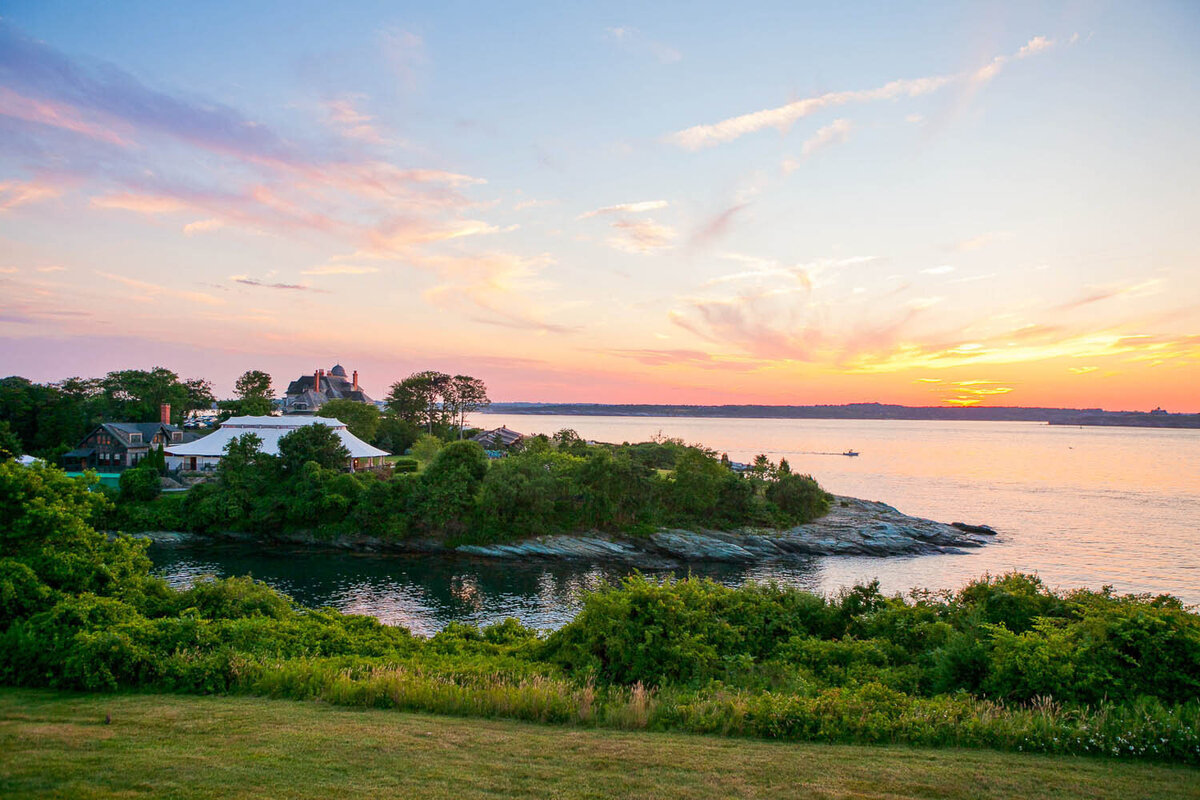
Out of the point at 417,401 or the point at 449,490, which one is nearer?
the point at 449,490

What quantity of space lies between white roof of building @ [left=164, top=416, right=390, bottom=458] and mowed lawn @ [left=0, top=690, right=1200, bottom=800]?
149 feet

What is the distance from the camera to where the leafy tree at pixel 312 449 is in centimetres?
4644

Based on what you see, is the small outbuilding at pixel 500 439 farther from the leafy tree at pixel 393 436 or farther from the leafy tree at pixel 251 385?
the leafy tree at pixel 251 385

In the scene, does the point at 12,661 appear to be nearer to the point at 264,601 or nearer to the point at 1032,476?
the point at 264,601

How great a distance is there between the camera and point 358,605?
30.0 meters

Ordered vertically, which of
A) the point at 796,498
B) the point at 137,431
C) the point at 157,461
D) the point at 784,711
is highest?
the point at 137,431

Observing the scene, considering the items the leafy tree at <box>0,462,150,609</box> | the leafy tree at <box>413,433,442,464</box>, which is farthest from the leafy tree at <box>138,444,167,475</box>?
the leafy tree at <box>0,462,150,609</box>

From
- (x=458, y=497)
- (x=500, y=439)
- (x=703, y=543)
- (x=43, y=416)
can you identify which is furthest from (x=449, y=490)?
(x=43, y=416)

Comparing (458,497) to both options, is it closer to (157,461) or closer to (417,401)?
(157,461)

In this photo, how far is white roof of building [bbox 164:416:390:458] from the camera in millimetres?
52938

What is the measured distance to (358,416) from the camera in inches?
2694

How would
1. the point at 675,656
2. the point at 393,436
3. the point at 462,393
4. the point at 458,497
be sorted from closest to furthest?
the point at 675,656 < the point at 458,497 < the point at 393,436 < the point at 462,393

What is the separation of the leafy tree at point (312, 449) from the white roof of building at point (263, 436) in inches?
103

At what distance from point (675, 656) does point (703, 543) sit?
107 ft
